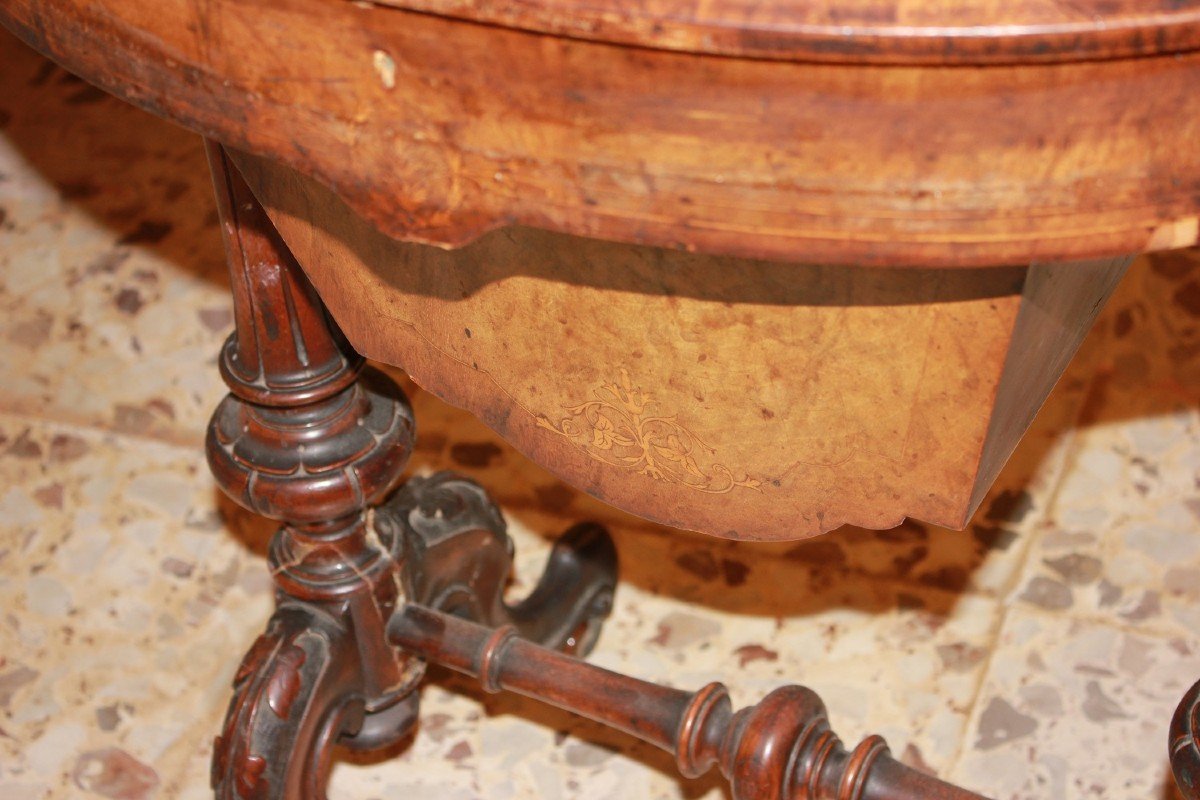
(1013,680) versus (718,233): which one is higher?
(718,233)

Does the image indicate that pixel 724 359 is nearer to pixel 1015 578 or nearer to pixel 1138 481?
pixel 1015 578

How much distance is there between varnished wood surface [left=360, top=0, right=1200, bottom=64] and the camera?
20.4 inches

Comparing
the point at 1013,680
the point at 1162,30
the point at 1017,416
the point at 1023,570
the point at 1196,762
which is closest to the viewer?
the point at 1162,30

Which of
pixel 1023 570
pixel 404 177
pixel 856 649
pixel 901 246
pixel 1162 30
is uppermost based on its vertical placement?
pixel 1162 30

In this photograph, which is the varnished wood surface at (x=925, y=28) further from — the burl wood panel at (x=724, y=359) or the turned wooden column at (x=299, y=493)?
the turned wooden column at (x=299, y=493)

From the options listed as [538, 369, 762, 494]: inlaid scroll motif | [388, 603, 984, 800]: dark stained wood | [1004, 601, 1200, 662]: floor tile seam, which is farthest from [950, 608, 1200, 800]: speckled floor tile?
[538, 369, 762, 494]: inlaid scroll motif

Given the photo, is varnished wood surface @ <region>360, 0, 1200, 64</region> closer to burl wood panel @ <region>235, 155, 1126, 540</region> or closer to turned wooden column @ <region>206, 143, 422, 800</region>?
burl wood panel @ <region>235, 155, 1126, 540</region>

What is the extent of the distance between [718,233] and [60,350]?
5.08 ft

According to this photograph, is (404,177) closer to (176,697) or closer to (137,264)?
(176,697)

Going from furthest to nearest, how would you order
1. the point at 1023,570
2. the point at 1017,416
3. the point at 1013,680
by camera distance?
the point at 1023,570 < the point at 1013,680 < the point at 1017,416

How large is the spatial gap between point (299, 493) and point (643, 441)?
1.24 feet

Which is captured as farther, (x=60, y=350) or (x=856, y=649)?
(x=60, y=350)

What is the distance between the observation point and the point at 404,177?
0.63 metres

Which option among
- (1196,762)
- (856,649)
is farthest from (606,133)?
(856,649)
